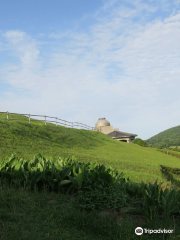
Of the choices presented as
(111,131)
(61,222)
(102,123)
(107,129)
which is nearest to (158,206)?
(61,222)

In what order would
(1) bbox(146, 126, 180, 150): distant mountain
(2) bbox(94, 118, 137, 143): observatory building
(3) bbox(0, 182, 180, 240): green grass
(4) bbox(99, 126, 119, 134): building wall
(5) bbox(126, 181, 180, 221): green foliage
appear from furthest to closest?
(1) bbox(146, 126, 180, 150): distant mountain → (4) bbox(99, 126, 119, 134): building wall → (2) bbox(94, 118, 137, 143): observatory building → (5) bbox(126, 181, 180, 221): green foliage → (3) bbox(0, 182, 180, 240): green grass

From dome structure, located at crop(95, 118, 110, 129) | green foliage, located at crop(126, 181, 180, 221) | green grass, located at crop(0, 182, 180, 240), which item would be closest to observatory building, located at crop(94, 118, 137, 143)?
dome structure, located at crop(95, 118, 110, 129)

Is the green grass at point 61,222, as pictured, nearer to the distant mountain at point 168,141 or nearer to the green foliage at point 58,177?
the green foliage at point 58,177

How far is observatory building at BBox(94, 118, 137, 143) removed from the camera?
171 ft

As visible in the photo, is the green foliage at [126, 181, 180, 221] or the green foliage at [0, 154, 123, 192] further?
the green foliage at [0, 154, 123, 192]

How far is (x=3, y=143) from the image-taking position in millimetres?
15219

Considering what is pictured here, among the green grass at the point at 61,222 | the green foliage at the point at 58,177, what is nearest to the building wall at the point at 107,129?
the green foliage at the point at 58,177

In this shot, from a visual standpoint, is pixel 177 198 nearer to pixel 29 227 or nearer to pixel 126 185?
→ pixel 126 185

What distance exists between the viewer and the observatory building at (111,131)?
5209 cm

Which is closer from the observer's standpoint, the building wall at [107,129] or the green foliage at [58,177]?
the green foliage at [58,177]

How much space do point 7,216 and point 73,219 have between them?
1.18m

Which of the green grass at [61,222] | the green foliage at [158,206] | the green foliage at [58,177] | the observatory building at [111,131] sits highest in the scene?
the observatory building at [111,131]

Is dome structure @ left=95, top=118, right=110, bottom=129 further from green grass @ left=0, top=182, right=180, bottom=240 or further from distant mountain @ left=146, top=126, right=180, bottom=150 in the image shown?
green grass @ left=0, top=182, right=180, bottom=240

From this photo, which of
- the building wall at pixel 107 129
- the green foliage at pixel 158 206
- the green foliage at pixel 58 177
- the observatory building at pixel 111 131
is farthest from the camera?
the building wall at pixel 107 129
